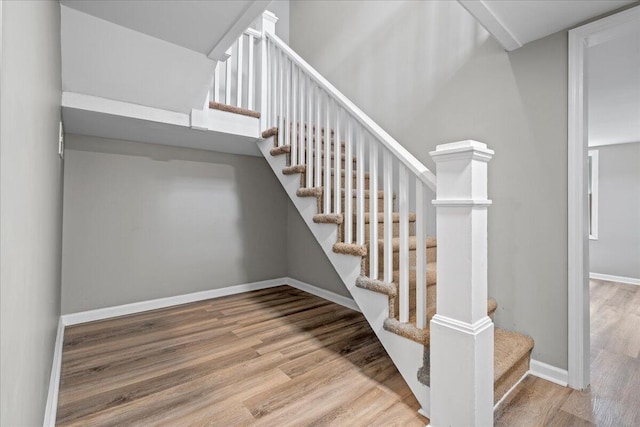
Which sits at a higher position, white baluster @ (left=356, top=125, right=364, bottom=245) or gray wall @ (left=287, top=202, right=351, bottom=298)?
white baluster @ (left=356, top=125, right=364, bottom=245)

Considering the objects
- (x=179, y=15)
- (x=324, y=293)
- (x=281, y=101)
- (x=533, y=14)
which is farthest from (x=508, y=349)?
(x=179, y=15)

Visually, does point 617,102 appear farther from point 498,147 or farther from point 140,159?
point 140,159

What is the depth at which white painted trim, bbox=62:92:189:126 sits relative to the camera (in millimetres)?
1973

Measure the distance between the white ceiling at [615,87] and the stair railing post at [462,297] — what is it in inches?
56.5

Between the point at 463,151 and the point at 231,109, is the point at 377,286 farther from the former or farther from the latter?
the point at 231,109

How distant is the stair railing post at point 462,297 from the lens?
1227 mm

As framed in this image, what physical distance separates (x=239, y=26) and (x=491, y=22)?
52.0 inches

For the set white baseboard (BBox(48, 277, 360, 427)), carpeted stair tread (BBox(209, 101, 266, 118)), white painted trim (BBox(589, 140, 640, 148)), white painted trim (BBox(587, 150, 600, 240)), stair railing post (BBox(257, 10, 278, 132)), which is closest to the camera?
white baseboard (BBox(48, 277, 360, 427))

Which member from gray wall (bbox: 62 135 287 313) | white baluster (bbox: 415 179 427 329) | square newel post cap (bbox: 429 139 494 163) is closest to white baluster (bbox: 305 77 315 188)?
white baluster (bbox: 415 179 427 329)

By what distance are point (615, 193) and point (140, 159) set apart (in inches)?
231

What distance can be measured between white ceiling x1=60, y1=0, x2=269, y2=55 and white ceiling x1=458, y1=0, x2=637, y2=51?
1.09 meters

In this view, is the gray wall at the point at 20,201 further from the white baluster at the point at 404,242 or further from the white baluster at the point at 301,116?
the white baluster at the point at 301,116

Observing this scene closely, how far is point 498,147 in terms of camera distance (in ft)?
6.28

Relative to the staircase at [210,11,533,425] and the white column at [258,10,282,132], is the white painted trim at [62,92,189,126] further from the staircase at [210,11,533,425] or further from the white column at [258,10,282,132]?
the staircase at [210,11,533,425]
